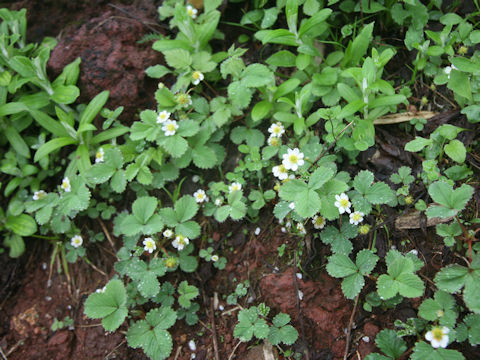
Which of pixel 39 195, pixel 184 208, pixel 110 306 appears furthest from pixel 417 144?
pixel 39 195

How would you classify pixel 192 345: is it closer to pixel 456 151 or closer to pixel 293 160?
pixel 293 160

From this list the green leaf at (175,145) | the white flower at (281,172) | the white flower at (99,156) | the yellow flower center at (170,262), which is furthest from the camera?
the white flower at (99,156)

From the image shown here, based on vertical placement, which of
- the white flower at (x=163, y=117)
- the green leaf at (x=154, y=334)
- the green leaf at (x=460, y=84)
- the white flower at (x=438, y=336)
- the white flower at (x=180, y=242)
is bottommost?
the green leaf at (x=154, y=334)

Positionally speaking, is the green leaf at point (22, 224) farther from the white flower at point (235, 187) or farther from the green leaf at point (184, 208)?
the white flower at point (235, 187)

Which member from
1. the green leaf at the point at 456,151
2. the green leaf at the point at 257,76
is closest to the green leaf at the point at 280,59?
the green leaf at the point at 257,76

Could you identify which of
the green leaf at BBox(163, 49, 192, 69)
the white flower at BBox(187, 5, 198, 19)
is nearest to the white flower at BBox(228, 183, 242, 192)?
the green leaf at BBox(163, 49, 192, 69)

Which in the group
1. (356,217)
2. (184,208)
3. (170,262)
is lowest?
(170,262)

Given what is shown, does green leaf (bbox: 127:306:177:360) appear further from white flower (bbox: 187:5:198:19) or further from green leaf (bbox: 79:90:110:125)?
white flower (bbox: 187:5:198:19)
